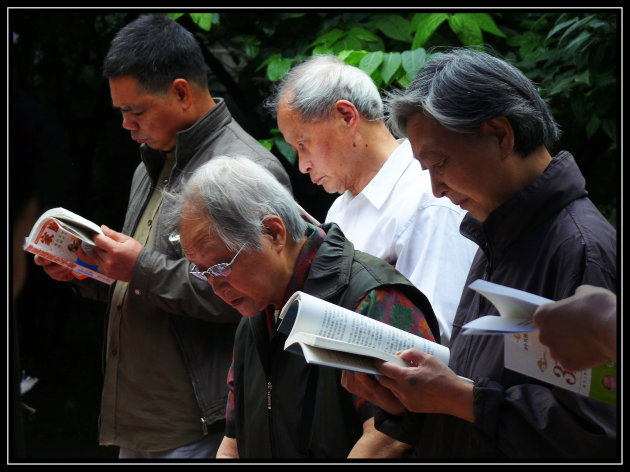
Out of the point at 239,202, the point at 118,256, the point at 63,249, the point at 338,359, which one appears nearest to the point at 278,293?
the point at 239,202

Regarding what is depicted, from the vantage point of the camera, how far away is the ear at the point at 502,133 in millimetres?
1835

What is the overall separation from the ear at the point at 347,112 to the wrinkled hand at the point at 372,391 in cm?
120

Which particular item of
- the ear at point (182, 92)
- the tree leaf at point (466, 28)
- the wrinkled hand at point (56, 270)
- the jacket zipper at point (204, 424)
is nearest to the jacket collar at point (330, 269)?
the jacket zipper at point (204, 424)

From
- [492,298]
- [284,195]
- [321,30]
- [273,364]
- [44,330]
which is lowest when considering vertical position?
[44,330]

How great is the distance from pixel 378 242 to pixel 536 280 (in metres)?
0.87

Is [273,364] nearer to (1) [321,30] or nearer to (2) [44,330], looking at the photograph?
(1) [321,30]

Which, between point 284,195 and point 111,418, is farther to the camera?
point 111,418

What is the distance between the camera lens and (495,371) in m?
1.72

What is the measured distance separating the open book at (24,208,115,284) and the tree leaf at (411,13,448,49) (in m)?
1.67

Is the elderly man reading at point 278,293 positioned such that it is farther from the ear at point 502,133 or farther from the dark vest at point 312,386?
the ear at point 502,133

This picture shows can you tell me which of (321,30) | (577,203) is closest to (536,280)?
(577,203)

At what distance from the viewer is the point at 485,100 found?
1824 millimetres

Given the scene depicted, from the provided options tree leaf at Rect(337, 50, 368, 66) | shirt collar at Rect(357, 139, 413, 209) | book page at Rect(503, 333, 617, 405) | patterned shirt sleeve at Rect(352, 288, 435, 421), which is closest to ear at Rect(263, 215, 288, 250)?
patterned shirt sleeve at Rect(352, 288, 435, 421)

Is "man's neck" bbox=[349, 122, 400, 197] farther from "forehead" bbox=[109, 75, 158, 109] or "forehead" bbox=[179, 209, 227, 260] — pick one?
"forehead" bbox=[109, 75, 158, 109]
